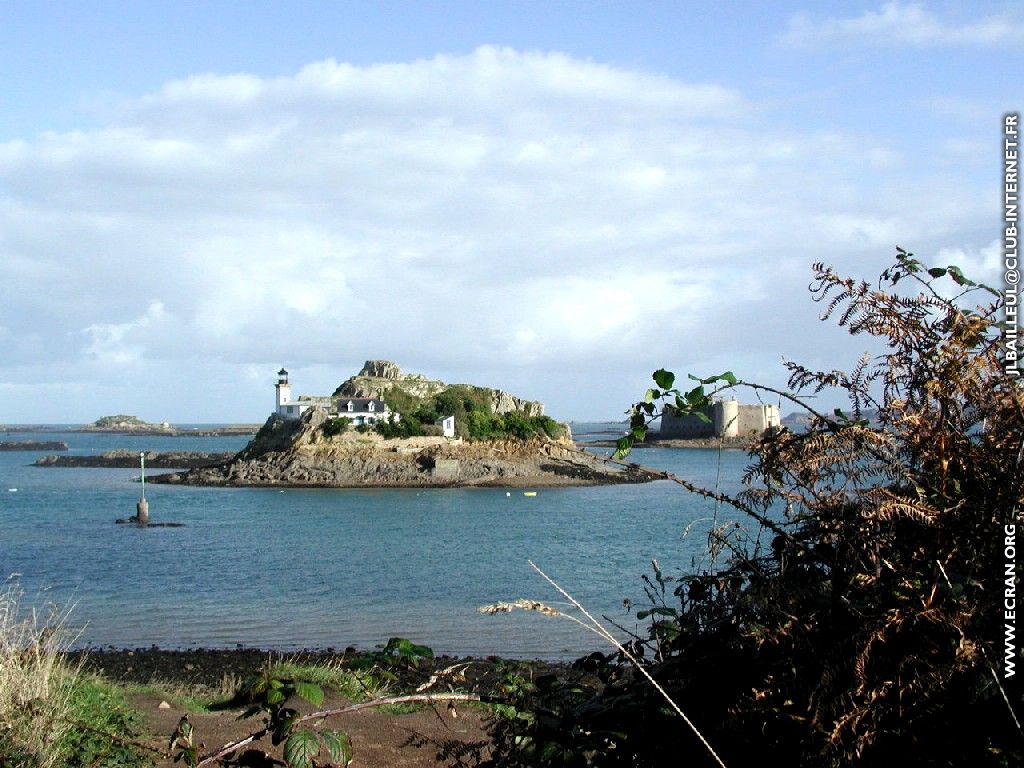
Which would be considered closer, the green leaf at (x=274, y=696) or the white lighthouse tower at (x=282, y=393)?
the green leaf at (x=274, y=696)

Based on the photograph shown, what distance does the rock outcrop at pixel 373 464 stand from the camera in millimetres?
74812

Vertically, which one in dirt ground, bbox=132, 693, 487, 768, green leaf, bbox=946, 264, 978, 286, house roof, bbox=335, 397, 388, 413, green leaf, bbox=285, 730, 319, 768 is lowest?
dirt ground, bbox=132, 693, 487, 768

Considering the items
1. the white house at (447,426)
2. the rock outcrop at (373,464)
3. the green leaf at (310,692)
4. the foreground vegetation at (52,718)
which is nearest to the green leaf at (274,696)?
the green leaf at (310,692)

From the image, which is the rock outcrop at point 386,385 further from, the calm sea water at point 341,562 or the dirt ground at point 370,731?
the dirt ground at point 370,731

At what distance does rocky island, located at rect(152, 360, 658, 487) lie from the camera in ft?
247

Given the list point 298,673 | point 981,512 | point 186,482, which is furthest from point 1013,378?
point 186,482

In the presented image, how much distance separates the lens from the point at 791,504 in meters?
2.54

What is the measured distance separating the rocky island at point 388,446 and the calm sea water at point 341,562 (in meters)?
7.08

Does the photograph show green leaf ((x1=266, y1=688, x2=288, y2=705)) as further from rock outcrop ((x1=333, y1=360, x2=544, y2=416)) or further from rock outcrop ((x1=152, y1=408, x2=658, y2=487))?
rock outcrop ((x1=333, y1=360, x2=544, y2=416))

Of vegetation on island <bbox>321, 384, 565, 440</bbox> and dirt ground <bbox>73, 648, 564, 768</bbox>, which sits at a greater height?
vegetation on island <bbox>321, 384, 565, 440</bbox>

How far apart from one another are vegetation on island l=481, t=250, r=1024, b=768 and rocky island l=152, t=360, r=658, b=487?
224ft

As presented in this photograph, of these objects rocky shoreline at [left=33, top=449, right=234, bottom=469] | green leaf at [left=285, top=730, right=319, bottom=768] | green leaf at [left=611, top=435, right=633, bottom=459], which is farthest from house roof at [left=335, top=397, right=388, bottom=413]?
green leaf at [left=285, top=730, right=319, bottom=768]

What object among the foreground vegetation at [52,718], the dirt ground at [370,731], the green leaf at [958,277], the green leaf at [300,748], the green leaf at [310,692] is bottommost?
the dirt ground at [370,731]

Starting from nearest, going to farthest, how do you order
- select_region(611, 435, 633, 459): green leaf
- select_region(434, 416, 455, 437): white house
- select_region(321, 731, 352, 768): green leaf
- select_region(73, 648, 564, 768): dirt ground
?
select_region(321, 731, 352, 768): green leaf → select_region(611, 435, 633, 459): green leaf → select_region(73, 648, 564, 768): dirt ground → select_region(434, 416, 455, 437): white house
